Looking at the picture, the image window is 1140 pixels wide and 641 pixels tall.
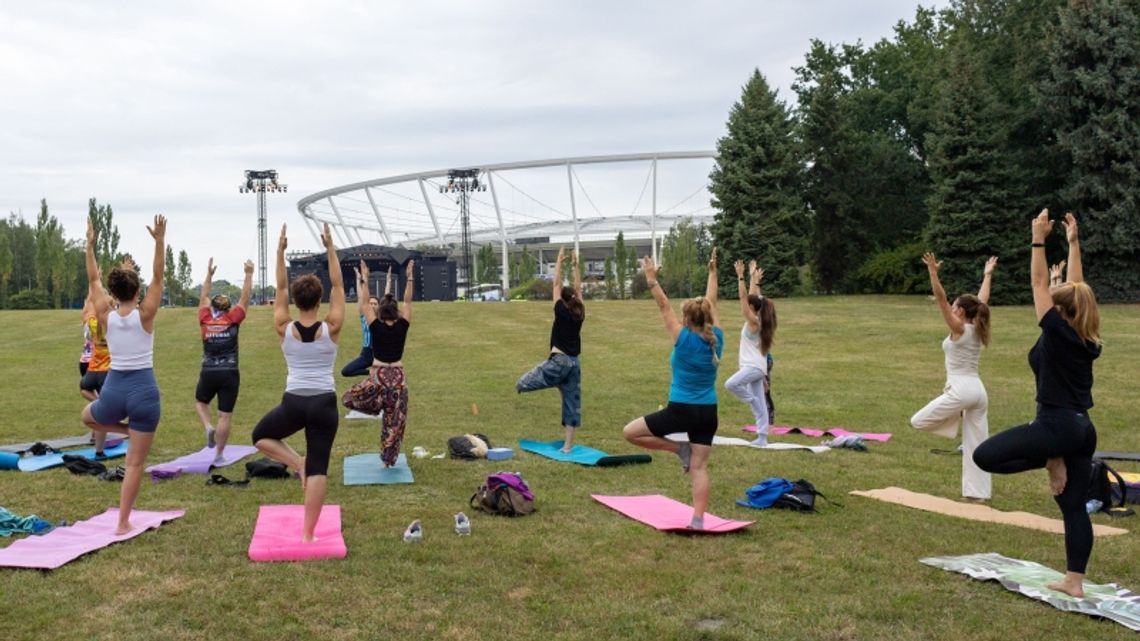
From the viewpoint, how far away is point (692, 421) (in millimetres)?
7367

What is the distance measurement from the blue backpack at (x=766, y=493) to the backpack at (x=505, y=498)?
2.06 m

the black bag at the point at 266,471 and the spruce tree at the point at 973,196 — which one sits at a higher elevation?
the spruce tree at the point at 973,196

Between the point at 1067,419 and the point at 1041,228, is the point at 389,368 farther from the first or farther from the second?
the point at 1067,419

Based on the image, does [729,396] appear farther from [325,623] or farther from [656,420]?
[325,623]

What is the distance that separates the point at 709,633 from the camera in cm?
528

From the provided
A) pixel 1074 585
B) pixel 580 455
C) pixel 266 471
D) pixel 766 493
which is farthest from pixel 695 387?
pixel 266 471

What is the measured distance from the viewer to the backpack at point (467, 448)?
10742 millimetres

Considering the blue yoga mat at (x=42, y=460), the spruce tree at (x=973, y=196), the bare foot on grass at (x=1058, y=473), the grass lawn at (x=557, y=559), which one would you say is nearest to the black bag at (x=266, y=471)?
the grass lawn at (x=557, y=559)

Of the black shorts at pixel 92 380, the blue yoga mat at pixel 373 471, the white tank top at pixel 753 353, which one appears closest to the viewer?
the blue yoga mat at pixel 373 471

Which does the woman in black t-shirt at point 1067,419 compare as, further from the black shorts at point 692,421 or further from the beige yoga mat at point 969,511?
the black shorts at point 692,421

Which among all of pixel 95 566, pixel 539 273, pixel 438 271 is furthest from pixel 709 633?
pixel 539 273

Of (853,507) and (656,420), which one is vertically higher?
Answer: (656,420)

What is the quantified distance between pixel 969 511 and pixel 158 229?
294 inches

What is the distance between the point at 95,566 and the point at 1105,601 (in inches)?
263
